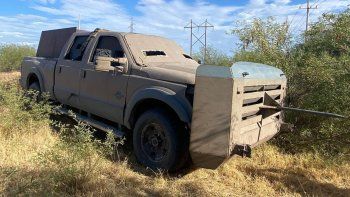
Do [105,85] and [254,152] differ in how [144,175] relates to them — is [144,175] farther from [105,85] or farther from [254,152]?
[254,152]

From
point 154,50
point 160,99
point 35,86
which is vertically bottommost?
point 35,86

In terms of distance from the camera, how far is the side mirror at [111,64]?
580 cm

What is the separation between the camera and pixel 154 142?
5.51m

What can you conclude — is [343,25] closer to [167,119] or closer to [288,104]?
[288,104]

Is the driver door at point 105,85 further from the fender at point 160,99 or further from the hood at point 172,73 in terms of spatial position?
the hood at point 172,73

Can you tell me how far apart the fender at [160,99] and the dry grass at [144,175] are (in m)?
0.75

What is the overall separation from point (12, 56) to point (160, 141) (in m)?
17.8

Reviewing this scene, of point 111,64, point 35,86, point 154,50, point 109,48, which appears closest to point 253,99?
point 154,50

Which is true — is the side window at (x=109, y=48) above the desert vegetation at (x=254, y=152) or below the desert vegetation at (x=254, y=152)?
above

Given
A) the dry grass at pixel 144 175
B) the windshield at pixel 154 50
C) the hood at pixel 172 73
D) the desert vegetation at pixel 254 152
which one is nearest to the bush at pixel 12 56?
the desert vegetation at pixel 254 152

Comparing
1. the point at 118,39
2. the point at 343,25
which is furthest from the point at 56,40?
the point at 343,25

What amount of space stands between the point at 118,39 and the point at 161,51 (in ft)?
2.38

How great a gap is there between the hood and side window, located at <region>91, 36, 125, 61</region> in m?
0.78

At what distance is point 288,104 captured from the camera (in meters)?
7.28
